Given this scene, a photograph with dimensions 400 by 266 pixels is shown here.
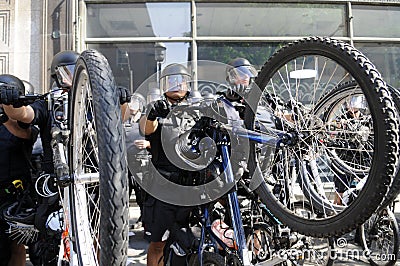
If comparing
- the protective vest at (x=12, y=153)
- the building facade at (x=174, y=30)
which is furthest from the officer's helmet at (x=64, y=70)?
the building facade at (x=174, y=30)

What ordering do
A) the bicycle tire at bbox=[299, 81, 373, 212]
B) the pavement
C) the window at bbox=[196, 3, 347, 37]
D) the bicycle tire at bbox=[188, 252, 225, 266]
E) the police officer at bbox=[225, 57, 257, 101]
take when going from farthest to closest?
1. the window at bbox=[196, 3, 347, 37]
2. the pavement
3. the police officer at bbox=[225, 57, 257, 101]
4. the bicycle tire at bbox=[188, 252, 225, 266]
5. the bicycle tire at bbox=[299, 81, 373, 212]

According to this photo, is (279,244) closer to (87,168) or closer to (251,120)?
(251,120)

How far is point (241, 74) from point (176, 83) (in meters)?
0.49

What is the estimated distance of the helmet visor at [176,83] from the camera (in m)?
3.00

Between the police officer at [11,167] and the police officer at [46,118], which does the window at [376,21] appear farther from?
the police officer at [11,167]

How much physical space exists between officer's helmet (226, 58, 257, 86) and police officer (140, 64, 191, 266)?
345 mm

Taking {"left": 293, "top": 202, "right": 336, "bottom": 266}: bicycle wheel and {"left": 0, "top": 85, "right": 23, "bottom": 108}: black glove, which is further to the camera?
{"left": 293, "top": 202, "right": 336, "bottom": 266}: bicycle wheel

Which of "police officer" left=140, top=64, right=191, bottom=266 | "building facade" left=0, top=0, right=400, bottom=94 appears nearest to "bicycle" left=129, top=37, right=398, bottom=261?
"police officer" left=140, top=64, right=191, bottom=266

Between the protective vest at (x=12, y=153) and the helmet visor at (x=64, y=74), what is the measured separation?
0.59 metres

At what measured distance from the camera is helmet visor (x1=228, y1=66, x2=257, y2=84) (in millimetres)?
2889

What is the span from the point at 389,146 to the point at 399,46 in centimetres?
681

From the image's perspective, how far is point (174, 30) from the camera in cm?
730

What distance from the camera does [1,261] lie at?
2926mm

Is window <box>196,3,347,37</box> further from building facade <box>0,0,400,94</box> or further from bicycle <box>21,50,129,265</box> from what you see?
bicycle <box>21,50,129,265</box>
